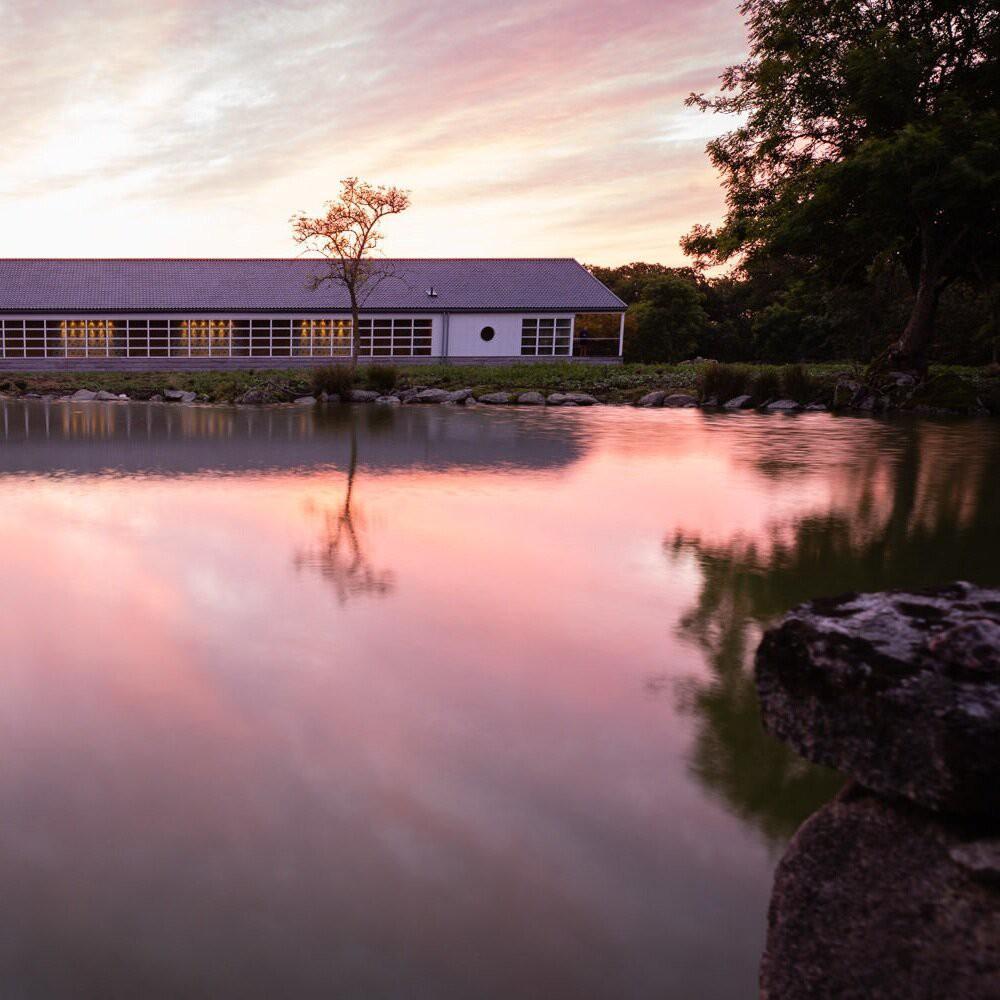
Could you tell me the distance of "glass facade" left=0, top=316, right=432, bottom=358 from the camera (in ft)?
143

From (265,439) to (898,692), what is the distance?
1398cm

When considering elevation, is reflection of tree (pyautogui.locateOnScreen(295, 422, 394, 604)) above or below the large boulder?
below

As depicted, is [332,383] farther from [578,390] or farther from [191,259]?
[191,259]

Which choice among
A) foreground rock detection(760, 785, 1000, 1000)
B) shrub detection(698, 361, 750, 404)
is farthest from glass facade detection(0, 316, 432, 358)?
foreground rock detection(760, 785, 1000, 1000)

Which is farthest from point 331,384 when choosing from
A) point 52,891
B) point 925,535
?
point 52,891

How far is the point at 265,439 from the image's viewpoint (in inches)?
591

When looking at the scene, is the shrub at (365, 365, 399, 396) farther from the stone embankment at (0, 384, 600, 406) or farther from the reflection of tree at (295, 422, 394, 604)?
the reflection of tree at (295, 422, 394, 604)

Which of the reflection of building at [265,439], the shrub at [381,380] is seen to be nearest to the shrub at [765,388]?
the reflection of building at [265,439]

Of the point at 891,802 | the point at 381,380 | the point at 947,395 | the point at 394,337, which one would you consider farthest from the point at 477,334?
the point at 891,802

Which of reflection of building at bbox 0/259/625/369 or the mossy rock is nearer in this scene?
the mossy rock

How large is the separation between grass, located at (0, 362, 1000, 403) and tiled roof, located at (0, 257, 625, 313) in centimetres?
1125

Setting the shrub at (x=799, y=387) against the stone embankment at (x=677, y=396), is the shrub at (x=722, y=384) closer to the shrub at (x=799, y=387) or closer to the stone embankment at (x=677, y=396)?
the stone embankment at (x=677, y=396)

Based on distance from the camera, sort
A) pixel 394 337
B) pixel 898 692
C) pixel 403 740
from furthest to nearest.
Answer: pixel 394 337
pixel 403 740
pixel 898 692

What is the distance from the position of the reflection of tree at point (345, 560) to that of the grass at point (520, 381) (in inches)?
736
